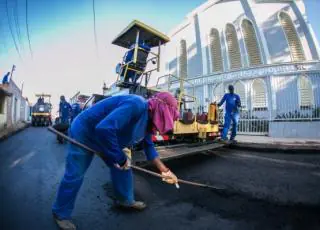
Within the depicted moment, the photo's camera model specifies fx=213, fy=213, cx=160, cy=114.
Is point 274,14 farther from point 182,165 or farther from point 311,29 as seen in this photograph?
point 182,165

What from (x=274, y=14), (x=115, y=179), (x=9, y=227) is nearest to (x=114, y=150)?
(x=115, y=179)

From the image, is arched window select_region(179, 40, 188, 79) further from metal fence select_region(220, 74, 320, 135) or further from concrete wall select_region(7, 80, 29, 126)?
concrete wall select_region(7, 80, 29, 126)

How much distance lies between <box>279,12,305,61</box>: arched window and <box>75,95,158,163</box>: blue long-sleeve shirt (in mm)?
18091

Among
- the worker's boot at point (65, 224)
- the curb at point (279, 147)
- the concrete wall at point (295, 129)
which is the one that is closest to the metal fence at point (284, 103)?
the concrete wall at point (295, 129)

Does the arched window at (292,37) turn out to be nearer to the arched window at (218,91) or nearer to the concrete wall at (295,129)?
the arched window at (218,91)

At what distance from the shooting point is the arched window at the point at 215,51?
18906mm

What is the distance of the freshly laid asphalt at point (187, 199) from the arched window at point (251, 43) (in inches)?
578

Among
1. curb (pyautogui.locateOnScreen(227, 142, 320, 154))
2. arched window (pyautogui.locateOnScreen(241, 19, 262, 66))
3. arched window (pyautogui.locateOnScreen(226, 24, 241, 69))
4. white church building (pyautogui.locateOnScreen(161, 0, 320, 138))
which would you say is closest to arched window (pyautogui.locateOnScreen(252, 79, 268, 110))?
white church building (pyautogui.locateOnScreen(161, 0, 320, 138))

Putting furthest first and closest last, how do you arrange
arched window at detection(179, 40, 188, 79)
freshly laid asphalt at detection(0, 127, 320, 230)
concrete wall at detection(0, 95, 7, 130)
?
arched window at detection(179, 40, 188, 79) → concrete wall at detection(0, 95, 7, 130) → freshly laid asphalt at detection(0, 127, 320, 230)

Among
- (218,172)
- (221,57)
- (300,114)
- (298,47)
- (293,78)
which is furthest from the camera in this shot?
(221,57)

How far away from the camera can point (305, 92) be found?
963cm

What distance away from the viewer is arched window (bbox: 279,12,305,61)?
16.7m

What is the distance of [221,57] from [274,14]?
533 cm

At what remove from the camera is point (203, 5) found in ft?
65.9
